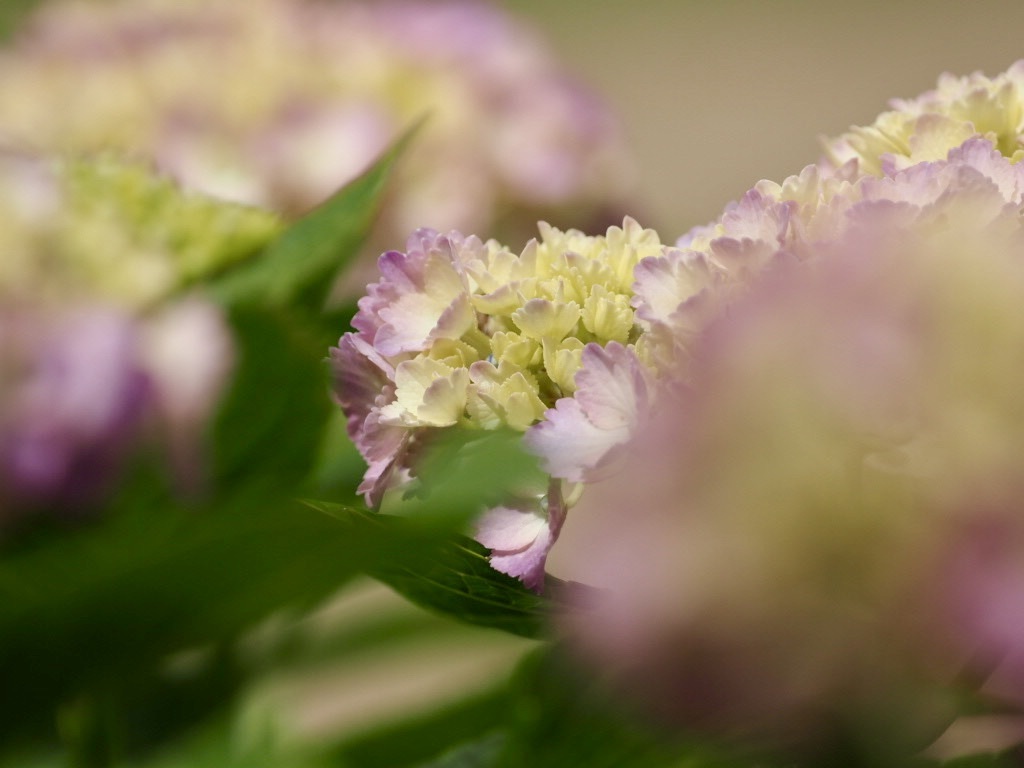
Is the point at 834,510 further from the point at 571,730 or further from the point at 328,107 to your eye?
the point at 328,107

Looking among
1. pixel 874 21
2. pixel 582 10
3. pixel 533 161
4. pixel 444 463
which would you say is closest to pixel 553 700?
pixel 444 463

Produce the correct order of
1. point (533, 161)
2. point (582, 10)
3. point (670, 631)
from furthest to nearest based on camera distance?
point (582, 10) < point (533, 161) < point (670, 631)

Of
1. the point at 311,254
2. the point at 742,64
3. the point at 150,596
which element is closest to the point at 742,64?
the point at 742,64

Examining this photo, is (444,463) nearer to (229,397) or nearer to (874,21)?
(229,397)

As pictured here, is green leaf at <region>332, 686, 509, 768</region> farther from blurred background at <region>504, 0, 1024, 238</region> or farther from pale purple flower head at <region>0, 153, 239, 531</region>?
blurred background at <region>504, 0, 1024, 238</region>

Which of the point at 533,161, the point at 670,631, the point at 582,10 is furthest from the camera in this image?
the point at 582,10

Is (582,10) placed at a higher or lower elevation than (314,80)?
higher

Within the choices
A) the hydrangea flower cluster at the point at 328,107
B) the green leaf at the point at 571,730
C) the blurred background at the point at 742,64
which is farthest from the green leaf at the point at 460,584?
the blurred background at the point at 742,64
